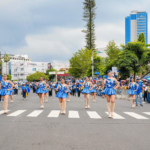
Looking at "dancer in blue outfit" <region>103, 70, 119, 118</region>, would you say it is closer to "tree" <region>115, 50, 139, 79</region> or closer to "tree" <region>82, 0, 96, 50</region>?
"tree" <region>115, 50, 139, 79</region>

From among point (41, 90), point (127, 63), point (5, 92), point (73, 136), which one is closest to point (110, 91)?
point (73, 136)

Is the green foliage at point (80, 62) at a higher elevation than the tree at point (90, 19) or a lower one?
lower

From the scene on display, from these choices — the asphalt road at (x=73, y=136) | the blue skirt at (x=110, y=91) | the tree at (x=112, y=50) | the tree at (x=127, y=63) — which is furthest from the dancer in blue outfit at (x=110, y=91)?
the tree at (x=112, y=50)

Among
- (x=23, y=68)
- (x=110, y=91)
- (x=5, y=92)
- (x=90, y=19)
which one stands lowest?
(x=5, y=92)

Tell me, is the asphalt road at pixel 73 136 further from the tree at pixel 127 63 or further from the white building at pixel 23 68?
the white building at pixel 23 68

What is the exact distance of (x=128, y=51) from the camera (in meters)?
40.9

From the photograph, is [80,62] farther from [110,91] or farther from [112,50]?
[110,91]

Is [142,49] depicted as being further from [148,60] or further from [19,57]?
[19,57]

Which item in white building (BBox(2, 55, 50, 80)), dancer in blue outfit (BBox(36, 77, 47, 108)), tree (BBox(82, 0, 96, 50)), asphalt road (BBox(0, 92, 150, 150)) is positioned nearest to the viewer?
asphalt road (BBox(0, 92, 150, 150))

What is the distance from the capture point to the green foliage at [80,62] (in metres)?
70.8

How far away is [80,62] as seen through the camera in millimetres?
71125

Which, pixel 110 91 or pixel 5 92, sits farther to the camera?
pixel 5 92

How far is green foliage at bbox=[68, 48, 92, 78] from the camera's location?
70.8 metres

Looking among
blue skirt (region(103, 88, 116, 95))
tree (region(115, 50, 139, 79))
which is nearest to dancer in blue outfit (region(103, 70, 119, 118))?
blue skirt (region(103, 88, 116, 95))
